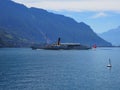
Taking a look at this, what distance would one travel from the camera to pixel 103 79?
118375mm

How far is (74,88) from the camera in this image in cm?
9838

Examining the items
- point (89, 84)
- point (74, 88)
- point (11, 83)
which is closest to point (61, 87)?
point (74, 88)

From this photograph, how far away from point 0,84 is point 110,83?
3515 cm

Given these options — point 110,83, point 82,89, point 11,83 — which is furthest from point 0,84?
point 110,83

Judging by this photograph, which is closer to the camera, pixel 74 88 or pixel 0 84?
pixel 74 88

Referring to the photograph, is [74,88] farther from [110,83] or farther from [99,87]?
[110,83]

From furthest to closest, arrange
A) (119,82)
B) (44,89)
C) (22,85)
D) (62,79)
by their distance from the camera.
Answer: (62,79)
(119,82)
(22,85)
(44,89)

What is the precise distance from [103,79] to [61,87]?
2373 cm

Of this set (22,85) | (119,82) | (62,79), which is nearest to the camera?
(22,85)

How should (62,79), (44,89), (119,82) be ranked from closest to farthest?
(44,89) → (119,82) → (62,79)

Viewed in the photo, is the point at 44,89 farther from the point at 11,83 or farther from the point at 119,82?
the point at 119,82

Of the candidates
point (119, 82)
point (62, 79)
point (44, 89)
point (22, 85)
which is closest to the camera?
point (44, 89)

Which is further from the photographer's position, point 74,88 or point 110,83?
point 110,83

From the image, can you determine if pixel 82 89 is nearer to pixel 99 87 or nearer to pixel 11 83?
pixel 99 87
